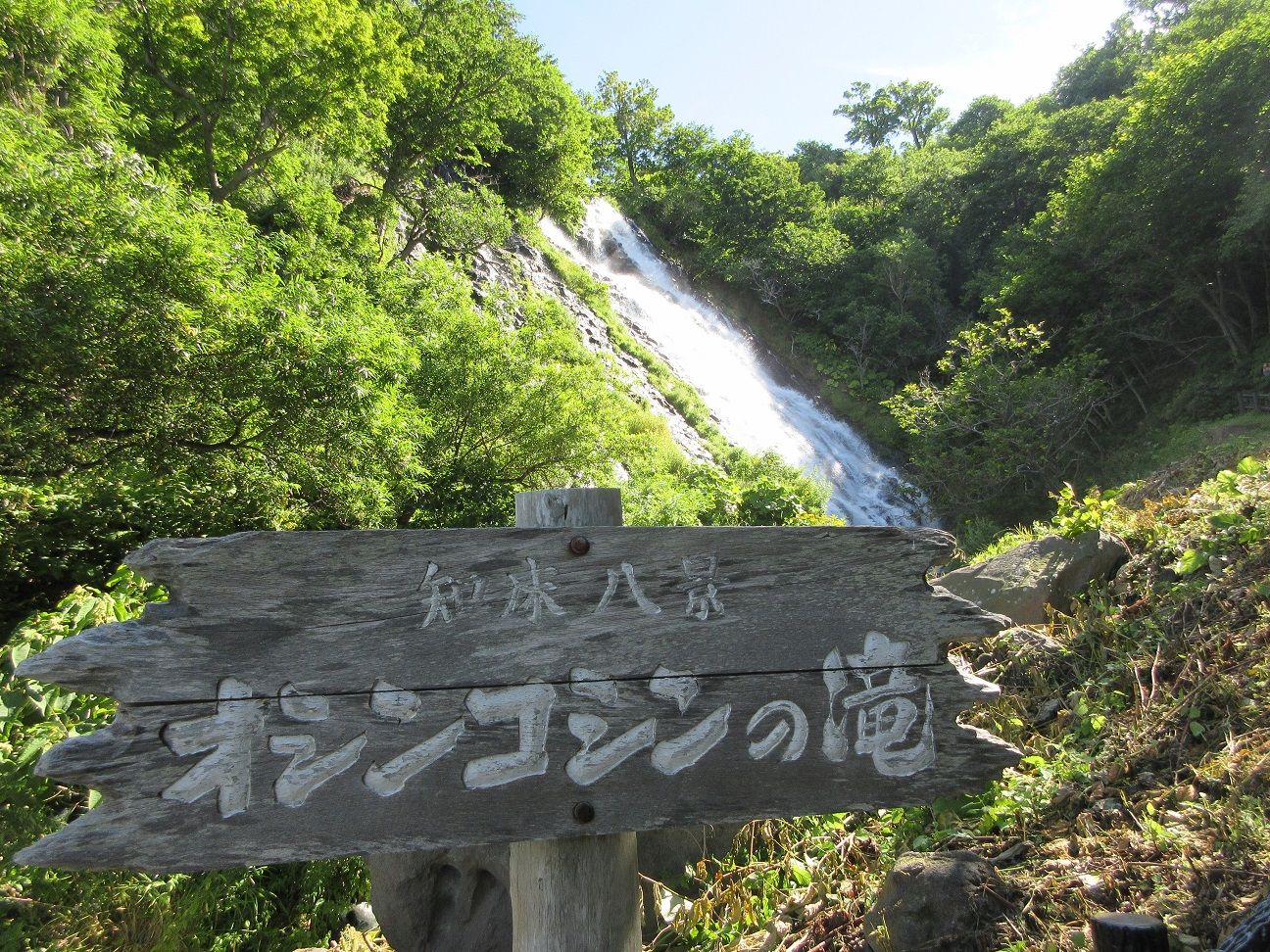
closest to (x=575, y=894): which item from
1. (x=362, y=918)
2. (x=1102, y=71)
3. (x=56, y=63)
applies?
(x=362, y=918)

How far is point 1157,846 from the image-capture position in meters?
1.87

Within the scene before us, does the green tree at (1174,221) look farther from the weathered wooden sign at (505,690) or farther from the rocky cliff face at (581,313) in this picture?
the weathered wooden sign at (505,690)

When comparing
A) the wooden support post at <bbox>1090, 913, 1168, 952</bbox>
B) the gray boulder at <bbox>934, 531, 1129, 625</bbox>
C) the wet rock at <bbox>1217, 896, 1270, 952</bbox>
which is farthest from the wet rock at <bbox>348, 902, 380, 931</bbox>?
the gray boulder at <bbox>934, 531, 1129, 625</bbox>

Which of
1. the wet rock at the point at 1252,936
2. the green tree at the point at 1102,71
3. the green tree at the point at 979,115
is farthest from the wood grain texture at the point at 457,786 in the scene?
the green tree at the point at 979,115

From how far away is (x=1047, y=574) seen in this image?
358 cm

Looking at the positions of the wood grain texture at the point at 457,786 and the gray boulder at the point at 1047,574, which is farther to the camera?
the gray boulder at the point at 1047,574

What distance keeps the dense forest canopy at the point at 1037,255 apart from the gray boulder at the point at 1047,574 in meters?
9.44

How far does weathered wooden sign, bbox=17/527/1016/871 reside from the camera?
3.68ft

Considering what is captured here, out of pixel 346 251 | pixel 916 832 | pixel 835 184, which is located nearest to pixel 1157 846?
pixel 916 832

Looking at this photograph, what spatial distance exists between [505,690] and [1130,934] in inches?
42.7

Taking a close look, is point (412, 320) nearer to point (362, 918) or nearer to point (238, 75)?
point (238, 75)

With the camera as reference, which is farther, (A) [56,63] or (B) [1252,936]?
(A) [56,63]

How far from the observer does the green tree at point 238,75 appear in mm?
7684

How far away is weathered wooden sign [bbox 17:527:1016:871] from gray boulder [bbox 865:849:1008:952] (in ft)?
2.35
